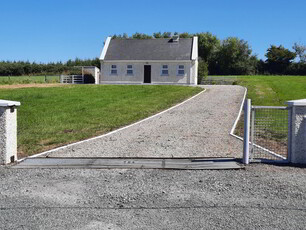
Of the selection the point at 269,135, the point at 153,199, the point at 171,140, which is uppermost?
the point at 269,135

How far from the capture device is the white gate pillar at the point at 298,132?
23.8ft

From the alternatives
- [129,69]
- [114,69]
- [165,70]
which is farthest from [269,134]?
[114,69]

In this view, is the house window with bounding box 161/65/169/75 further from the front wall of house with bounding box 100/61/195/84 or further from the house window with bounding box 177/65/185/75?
the house window with bounding box 177/65/185/75

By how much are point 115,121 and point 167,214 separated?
30.2 ft

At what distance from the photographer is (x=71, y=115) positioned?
15.1 m

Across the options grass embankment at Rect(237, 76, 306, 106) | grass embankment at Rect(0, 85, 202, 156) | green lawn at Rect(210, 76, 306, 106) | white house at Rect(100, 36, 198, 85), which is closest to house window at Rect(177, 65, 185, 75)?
white house at Rect(100, 36, 198, 85)

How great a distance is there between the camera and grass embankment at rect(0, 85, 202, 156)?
1034cm

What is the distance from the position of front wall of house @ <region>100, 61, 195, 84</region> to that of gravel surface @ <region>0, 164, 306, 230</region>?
1311 inches

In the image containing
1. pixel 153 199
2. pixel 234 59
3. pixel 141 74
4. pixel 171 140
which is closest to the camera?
pixel 153 199

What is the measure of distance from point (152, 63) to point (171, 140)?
102 ft

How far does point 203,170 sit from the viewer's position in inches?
268

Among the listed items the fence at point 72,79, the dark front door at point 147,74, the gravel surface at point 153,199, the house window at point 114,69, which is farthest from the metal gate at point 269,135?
the fence at point 72,79

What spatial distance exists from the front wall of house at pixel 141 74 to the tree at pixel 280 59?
118ft

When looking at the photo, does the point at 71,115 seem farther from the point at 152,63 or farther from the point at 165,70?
the point at 152,63
